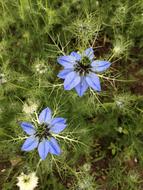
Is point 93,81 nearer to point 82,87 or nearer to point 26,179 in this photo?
point 82,87

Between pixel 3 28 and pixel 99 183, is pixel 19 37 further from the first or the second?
pixel 99 183

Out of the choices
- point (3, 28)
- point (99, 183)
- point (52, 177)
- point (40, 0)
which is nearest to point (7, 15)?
point (3, 28)

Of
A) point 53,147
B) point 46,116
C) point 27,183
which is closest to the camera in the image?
point 53,147

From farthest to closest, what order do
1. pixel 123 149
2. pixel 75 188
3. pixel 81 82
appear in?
pixel 123 149 → pixel 75 188 → pixel 81 82

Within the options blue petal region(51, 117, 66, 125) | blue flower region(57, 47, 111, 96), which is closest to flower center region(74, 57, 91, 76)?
blue flower region(57, 47, 111, 96)

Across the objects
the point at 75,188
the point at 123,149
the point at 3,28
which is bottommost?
the point at 75,188

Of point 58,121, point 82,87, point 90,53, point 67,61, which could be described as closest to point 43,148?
point 58,121

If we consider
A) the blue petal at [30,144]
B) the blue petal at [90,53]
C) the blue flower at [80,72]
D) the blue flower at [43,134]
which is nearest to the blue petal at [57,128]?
the blue flower at [43,134]
